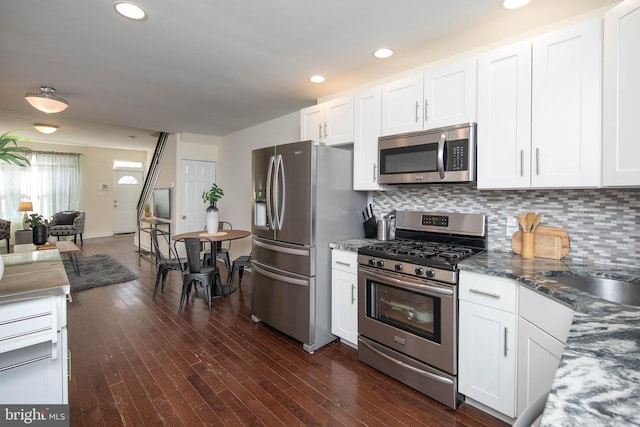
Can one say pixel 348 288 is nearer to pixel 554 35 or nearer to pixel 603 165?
pixel 603 165

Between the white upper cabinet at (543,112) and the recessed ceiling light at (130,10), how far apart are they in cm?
226

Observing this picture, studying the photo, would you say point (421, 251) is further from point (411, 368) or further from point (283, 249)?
point (283, 249)

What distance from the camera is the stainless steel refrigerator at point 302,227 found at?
266 cm

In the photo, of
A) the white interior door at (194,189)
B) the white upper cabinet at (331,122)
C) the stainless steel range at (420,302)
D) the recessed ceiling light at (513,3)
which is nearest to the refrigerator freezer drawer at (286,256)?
the stainless steel range at (420,302)

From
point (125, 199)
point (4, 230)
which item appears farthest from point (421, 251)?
point (125, 199)

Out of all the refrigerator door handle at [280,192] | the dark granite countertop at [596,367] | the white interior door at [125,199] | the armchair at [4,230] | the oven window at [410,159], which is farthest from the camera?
the white interior door at [125,199]

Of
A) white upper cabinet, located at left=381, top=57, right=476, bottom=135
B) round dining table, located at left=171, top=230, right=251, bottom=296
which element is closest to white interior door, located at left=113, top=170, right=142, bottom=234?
round dining table, located at left=171, top=230, right=251, bottom=296

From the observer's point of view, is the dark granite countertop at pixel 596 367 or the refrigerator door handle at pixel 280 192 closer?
the dark granite countertop at pixel 596 367

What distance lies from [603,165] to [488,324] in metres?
1.08

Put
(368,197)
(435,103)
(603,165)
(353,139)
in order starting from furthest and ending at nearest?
(368,197), (353,139), (435,103), (603,165)

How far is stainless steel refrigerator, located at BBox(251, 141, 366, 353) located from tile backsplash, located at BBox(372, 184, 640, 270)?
93cm

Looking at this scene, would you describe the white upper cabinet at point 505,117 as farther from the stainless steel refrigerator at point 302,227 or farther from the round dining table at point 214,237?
the round dining table at point 214,237

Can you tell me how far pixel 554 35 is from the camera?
179 centimetres

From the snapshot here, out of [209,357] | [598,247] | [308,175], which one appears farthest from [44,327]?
[598,247]
